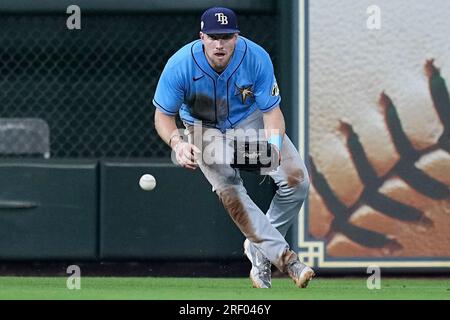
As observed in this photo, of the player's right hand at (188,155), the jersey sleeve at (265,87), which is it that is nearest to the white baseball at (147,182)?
the jersey sleeve at (265,87)

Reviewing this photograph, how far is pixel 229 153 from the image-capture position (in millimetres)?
8297

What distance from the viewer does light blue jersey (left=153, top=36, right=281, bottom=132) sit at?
8203 millimetres

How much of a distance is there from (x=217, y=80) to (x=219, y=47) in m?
0.28

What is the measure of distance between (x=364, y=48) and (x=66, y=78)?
2.20m

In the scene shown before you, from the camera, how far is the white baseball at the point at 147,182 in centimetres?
981

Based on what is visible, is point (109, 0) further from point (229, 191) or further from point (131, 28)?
point (229, 191)

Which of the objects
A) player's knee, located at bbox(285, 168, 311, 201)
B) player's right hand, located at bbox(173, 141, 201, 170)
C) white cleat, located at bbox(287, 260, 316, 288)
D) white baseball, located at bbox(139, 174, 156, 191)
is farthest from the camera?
white baseball, located at bbox(139, 174, 156, 191)

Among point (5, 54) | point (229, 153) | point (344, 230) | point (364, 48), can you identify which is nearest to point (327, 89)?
point (364, 48)

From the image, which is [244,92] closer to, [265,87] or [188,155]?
[265,87]

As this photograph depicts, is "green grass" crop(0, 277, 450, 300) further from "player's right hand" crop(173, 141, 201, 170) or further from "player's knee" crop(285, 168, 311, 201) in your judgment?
"player's right hand" crop(173, 141, 201, 170)

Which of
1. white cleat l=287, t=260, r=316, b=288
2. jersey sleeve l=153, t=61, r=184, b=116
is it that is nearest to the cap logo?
jersey sleeve l=153, t=61, r=184, b=116

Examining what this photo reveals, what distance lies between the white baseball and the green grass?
650mm

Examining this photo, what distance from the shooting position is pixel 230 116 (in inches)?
333

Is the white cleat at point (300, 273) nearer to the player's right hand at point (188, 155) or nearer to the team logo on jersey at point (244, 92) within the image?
the player's right hand at point (188, 155)
